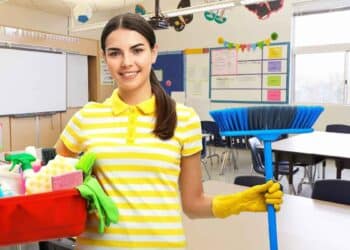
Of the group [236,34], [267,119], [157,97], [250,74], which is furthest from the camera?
[236,34]

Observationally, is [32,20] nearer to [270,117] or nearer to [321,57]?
[321,57]

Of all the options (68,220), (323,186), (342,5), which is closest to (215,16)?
(342,5)

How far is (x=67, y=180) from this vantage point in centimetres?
86

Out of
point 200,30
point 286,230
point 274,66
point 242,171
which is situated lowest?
point 242,171

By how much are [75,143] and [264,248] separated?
995 mm

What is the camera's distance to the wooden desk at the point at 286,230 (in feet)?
5.32

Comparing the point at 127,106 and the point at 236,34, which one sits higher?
the point at 236,34

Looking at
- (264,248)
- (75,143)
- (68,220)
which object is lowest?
(264,248)

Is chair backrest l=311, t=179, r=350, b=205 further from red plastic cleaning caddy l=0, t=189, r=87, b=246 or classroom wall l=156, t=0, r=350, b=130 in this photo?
classroom wall l=156, t=0, r=350, b=130

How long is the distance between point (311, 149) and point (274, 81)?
10.6 feet

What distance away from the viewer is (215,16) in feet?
21.0

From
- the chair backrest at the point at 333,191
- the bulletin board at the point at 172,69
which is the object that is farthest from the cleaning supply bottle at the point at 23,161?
the bulletin board at the point at 172,69

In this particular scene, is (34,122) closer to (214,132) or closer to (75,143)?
(214,132)

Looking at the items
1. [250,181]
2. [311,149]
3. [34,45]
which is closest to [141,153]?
[250,181]
